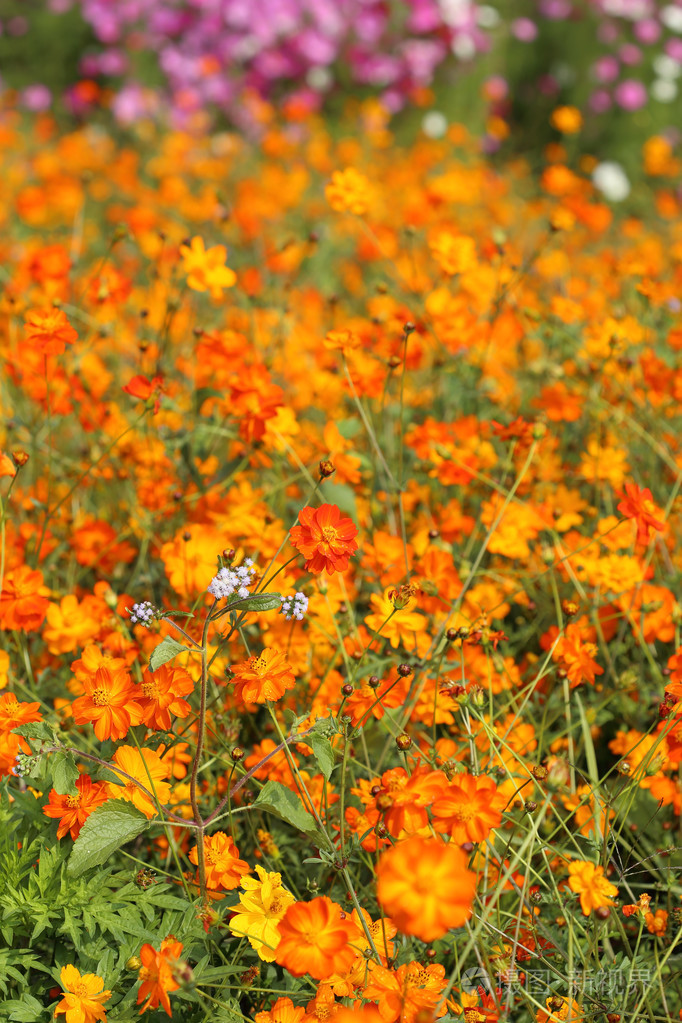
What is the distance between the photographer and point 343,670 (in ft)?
5.05

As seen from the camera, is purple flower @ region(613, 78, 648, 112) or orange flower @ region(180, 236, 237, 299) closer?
orange flower @ region(180, 236, 237, 299)

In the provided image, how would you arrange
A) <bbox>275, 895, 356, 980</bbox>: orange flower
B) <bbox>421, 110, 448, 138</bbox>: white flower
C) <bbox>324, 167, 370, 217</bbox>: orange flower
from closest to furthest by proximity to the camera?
1. <bbox>275, 895, 356, 980</bbox>: orange flower
2. <bbox>324, 167, 370, 217</bbox>: orange flower
3. <bbox>421, 110, 448, 138</bbox>: white flower

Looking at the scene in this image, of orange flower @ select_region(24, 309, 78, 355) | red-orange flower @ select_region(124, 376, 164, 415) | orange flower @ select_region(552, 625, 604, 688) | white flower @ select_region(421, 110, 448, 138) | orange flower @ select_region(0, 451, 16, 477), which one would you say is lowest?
white flower @ select_region(421, 110, 448, 138)

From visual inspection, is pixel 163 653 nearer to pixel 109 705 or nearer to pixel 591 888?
pixel 109 705

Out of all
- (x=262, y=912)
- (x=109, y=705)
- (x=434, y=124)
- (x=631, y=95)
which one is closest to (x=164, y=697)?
(x=109, y=705)

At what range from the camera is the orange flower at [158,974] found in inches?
34.8

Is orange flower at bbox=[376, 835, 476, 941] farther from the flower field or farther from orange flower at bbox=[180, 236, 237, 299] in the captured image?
orange flower at bbox=[180, 236, 237, 299]

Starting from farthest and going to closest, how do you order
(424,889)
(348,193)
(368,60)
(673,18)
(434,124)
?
(673,18) < (368,60) < (434,124) < (348,193) < (424,889)

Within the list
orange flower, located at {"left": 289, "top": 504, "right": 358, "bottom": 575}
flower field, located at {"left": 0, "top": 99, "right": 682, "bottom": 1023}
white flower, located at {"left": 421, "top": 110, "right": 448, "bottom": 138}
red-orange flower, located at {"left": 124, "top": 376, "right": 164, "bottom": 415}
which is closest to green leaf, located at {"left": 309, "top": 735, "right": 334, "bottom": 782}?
flower field, located at {"left": 0, "top": 99, "right": 682, "bottom": 1023}

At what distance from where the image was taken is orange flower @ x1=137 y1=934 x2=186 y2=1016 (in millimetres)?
884

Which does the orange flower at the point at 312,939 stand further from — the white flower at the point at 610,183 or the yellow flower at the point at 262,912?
the white flower at the point at 610,183

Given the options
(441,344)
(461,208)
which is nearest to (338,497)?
(441,344)

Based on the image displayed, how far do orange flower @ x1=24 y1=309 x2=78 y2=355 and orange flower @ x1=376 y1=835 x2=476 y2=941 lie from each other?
39.3 inches

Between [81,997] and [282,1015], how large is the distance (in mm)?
229
